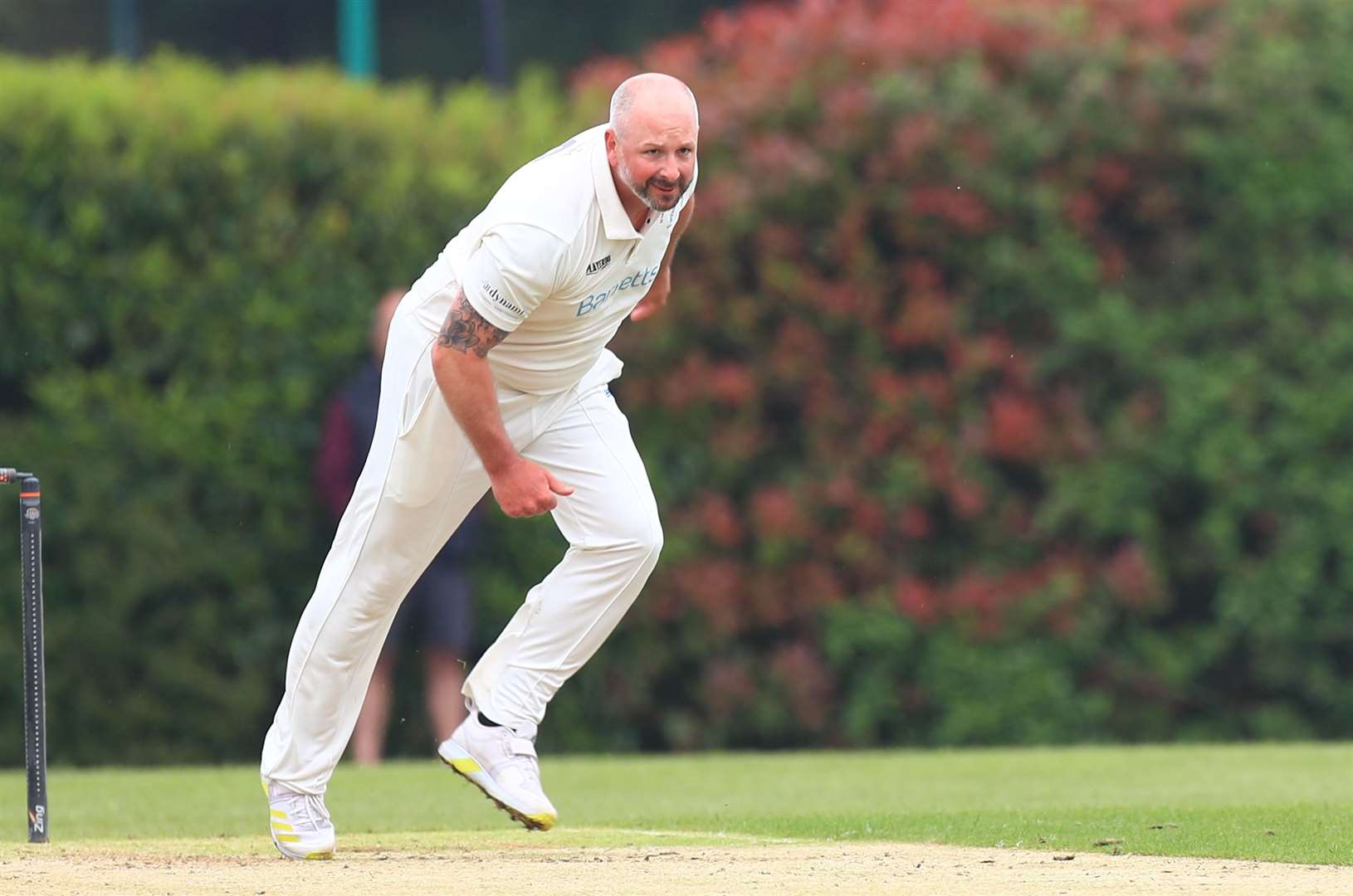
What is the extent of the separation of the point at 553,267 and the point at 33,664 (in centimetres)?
201

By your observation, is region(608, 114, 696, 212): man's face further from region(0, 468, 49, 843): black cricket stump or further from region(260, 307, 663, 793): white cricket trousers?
region(0, 468, 49, 843): black cricket stump

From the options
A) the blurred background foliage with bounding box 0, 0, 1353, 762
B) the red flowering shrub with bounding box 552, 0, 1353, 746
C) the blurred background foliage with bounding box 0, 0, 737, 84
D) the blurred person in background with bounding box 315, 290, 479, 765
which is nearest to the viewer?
the blurred person in background with bounding box 315, 290, 479, 765

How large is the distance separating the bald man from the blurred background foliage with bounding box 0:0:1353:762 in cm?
501

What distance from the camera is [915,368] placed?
465 inches

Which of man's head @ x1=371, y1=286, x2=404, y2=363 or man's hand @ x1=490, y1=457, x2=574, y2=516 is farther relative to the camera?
man's head @ x1=371, y1=286, x2=404, y2=363

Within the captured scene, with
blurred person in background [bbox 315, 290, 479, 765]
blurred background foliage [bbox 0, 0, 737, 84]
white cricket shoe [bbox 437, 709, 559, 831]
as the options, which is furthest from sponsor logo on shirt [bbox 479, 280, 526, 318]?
blurred background foliage [bbox 0, 0, 737, 84]

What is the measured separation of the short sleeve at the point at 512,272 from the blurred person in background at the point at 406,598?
507cm

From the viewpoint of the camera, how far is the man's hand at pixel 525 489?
18.8ft

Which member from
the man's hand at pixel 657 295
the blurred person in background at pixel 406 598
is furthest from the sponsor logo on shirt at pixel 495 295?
the blurred person in background at pixel 406 598

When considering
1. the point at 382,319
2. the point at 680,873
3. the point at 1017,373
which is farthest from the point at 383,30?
the point at 680,873

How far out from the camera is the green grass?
251 inches

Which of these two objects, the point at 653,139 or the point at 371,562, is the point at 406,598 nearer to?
the point at 371,562

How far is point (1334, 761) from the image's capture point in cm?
927

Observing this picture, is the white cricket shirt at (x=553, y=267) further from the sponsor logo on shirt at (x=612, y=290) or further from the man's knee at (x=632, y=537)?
the man's knee at (x=632, y=537)
